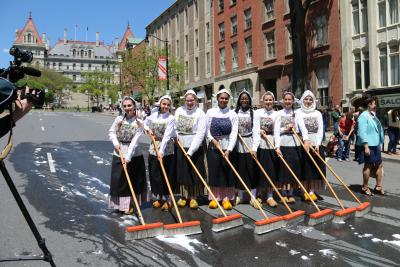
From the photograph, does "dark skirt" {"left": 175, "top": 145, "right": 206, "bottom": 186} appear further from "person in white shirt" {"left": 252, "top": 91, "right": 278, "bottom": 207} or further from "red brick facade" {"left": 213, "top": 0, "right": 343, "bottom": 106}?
"red brick facade" {"left": 213, "top": 0, "right": 343, "bottom": 106}

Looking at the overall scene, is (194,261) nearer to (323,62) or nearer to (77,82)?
(323,62)

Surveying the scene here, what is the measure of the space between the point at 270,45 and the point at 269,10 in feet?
8.95

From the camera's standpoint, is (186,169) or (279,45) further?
(279,45)

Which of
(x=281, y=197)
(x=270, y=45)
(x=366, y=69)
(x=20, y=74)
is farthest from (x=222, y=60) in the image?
(x=20, y=74)

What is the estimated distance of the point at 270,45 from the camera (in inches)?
1307

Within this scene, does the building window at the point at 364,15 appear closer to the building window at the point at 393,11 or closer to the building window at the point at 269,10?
the building window at the point at 393,11

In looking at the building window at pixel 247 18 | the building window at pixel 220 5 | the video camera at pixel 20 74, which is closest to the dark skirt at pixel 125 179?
the video camera at pixel 20 74

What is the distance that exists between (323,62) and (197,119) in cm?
2246

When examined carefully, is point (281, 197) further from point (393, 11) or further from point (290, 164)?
point (393, 11)

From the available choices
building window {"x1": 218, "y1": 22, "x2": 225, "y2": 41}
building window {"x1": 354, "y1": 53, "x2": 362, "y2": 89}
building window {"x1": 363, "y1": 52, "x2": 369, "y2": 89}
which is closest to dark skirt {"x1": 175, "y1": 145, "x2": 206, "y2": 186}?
building window {"x1": 363, "y1": 52, "x2": 369, "y2": 89}

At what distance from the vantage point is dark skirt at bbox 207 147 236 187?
7.30m

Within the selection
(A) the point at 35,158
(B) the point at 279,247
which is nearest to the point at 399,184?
(B) the point at 279,247

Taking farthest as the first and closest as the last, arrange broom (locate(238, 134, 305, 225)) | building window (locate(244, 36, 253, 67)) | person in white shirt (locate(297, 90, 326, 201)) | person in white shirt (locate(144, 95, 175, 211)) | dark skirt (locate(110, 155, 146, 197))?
1. building window (locate(244, 36, 253, 67))
2. person in white shirt (locate(297, 90, 326, 201))
3. person in white shirt (locate(144, 95, 175, 211))
4. dark skirt (locate(110, 155, 146, 197))
5. broom (locate(238, 134, 305, 225))

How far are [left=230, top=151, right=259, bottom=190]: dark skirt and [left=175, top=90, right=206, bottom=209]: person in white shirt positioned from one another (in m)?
0.64
